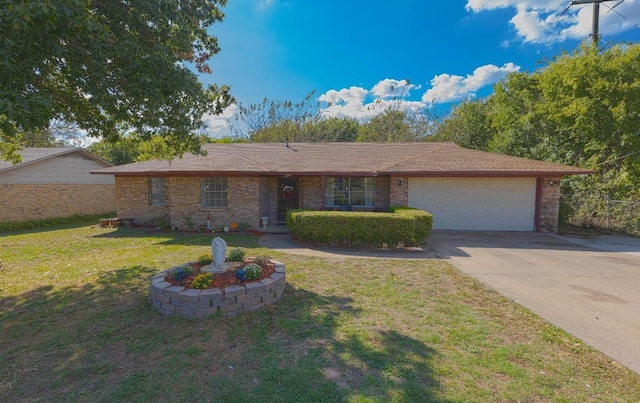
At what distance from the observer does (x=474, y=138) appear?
2202 cm

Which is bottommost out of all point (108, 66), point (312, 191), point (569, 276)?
point (569, 276)

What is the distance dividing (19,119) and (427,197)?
11164 millimetres

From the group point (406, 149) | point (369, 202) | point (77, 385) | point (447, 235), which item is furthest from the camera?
point (406, 149)

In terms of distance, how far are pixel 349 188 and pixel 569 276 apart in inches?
303

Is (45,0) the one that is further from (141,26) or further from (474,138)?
(474,138)

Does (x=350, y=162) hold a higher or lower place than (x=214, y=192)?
higher

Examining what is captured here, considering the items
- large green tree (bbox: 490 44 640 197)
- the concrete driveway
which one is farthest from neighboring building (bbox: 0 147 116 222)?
large green tree (bbox: 490 44 640 197)

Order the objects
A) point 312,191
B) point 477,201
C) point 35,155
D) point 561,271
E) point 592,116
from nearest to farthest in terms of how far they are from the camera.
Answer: point 561,271 → point 477,201 → point 312,191 → point 592,116 → point 35,155

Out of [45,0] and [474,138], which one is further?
[474,138]

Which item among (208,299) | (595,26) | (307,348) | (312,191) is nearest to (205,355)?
(208,299)

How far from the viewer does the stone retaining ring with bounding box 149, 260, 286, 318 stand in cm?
392

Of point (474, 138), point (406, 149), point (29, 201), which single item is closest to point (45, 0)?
point (406, 149)

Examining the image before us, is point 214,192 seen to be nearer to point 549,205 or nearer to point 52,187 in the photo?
point 52,187

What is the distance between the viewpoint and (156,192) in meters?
12.4
